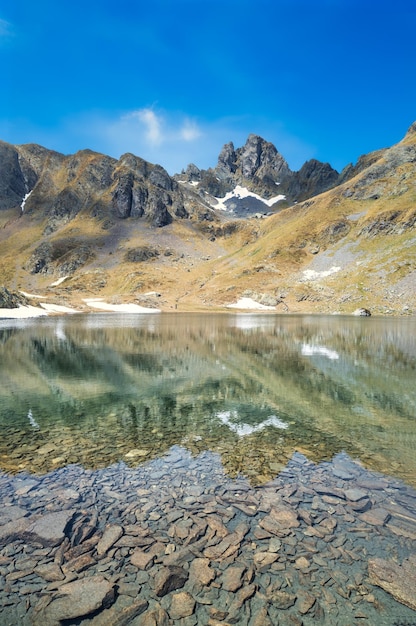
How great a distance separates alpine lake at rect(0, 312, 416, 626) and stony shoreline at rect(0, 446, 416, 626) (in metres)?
0.03

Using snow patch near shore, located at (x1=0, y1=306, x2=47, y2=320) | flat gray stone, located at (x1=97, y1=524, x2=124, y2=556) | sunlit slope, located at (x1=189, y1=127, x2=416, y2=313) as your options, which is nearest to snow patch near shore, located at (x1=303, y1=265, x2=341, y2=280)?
sunlit slope, located at (x1=189, y1=127, x2=416, y2=313)

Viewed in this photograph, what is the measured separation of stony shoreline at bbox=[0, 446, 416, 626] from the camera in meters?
6.00

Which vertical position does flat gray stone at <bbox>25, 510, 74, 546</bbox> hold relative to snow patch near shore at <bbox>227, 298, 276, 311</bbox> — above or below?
below

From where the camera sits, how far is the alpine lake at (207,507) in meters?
6.18

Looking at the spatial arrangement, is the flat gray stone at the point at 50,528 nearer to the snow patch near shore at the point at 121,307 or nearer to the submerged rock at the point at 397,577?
the submerged rock at the point at 397,577

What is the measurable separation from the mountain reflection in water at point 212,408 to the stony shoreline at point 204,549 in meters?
1.54

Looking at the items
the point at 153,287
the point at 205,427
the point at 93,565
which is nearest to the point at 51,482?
the point at 93,565

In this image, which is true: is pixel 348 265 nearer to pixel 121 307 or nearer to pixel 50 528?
pixel 121 307

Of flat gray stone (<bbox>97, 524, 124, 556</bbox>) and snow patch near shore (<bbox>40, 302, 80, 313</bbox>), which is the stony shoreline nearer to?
flat gray stone (<bbox>97, 524, 124, 556</bbox>)

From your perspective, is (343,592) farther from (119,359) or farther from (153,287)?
(153,287)

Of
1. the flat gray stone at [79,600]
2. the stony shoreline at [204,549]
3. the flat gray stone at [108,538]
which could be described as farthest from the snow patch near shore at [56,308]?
the flat gray stone at [79,600]

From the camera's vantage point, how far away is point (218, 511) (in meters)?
9.00

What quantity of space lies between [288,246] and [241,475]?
19318 cm

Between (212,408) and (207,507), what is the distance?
9.61m
